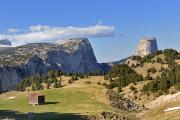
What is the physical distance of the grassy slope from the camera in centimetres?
9188

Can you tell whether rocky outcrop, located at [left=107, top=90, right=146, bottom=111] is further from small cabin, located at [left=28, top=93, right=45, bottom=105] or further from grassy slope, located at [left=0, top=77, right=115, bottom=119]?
small cabin, located at [left=28, top=93, right=45, bottom=105]

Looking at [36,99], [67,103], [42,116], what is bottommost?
[42,116]

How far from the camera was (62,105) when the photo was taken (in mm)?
100500

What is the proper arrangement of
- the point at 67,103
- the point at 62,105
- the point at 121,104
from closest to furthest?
the point at 62,105, the point at 67,103, the point at 121,104

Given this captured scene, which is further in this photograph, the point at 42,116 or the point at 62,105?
the point at 62,105

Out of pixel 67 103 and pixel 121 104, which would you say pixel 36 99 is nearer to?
pixel 67 103

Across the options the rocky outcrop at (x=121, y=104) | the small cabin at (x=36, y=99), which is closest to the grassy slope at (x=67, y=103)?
the small cabin at (x=36, y=99)

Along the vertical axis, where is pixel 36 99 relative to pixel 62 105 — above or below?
above

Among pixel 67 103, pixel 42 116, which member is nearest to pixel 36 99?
pixel 67 103

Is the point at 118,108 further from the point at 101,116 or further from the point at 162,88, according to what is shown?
the point at 162,88

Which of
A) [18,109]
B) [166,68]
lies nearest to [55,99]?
[18,109]

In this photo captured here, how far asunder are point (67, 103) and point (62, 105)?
9.50 feet

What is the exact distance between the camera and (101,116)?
3430 inches

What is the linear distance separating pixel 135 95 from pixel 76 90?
127ft
